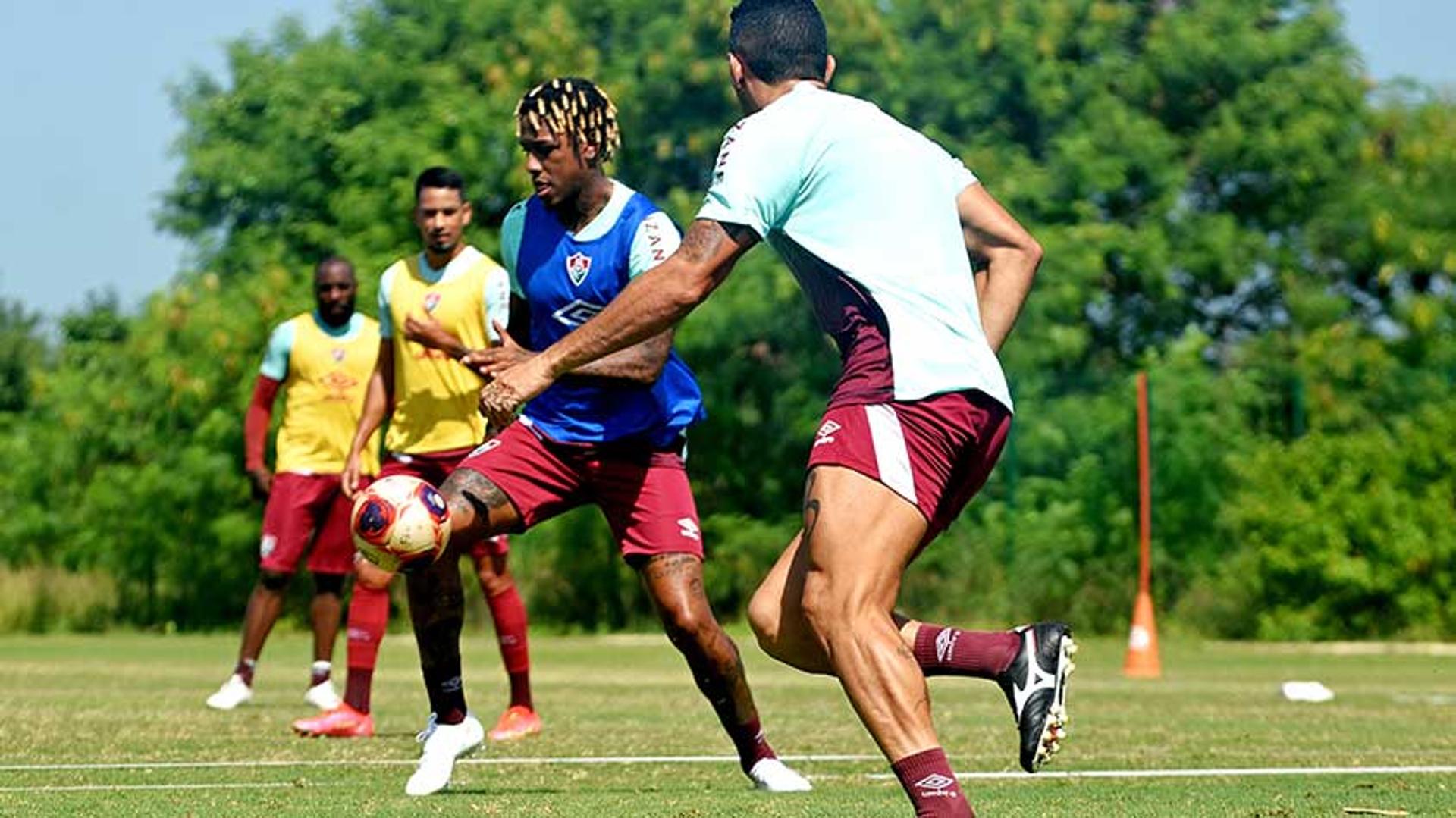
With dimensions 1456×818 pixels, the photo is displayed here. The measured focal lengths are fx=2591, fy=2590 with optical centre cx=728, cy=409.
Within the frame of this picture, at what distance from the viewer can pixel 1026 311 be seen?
33.1 m

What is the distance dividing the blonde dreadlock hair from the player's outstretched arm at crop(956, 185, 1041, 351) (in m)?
2.47

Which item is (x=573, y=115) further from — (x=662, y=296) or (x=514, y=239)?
(x=662, y=296)

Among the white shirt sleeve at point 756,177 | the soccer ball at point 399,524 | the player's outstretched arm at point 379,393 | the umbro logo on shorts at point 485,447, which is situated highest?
the white shirt sleeve at point 756,177

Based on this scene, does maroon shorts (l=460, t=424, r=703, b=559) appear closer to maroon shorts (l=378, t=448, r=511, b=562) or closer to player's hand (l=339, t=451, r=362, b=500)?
maroon shorts (l=378, t=448, r=511, b=562)

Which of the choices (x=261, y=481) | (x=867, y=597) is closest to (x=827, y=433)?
(x=867, y=597)

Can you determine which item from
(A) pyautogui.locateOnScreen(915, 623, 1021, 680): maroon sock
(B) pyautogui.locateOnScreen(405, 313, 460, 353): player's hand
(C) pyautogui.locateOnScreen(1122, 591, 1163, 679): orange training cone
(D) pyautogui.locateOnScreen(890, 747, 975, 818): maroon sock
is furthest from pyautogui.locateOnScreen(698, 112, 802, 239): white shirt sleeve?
(C) pyautogui.locateOnScreen(1122, 591, 1163, 679): orange training cone

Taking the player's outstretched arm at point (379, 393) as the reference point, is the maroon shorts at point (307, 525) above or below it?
below

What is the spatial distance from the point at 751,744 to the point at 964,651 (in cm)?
230

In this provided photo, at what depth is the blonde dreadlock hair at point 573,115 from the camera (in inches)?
373

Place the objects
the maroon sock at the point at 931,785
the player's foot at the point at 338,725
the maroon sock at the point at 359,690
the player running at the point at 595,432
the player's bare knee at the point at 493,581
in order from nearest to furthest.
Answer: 1. the maroon sock at the point at 931,785
2. the player running at the point at 595,432
3. the player's foot at the point at 338,725
4. the maroon sock at the point at 359,690
5. the player's bare knee at the point at 493,581

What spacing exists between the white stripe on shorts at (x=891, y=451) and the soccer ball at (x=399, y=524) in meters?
1.83

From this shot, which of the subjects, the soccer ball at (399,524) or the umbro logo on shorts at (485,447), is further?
the umbro logo on shorts at (485,447)

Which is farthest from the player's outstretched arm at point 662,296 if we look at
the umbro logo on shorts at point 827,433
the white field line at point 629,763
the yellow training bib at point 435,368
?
the yellow training bib at point 435,368

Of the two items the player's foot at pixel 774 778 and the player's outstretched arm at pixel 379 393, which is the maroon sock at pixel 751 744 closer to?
the player's foot at pixel 774 778
